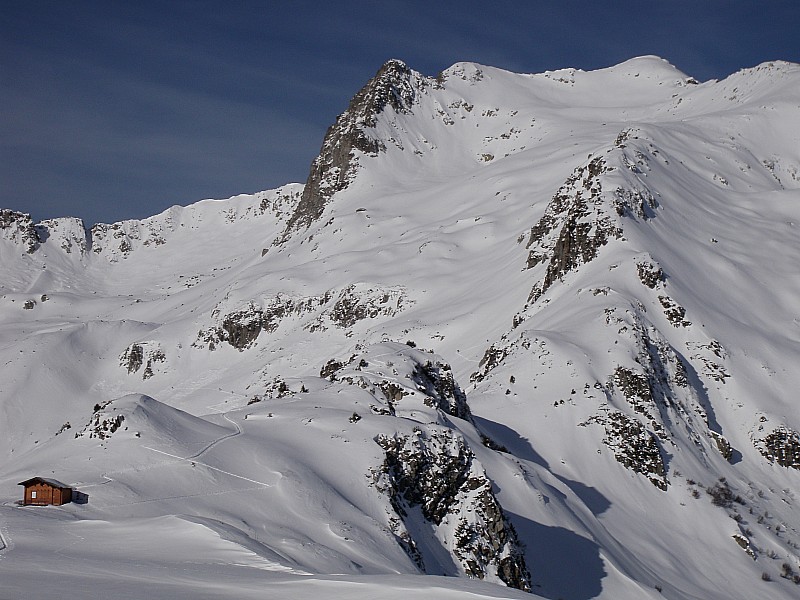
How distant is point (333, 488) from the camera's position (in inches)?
794

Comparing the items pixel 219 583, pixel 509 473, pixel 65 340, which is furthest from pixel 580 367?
pixel 65 340

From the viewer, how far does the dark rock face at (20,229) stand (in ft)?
452

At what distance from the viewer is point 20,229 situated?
5492 inches

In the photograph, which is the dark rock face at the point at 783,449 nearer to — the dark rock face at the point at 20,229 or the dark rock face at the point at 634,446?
the dark rock face at the point at 634,446

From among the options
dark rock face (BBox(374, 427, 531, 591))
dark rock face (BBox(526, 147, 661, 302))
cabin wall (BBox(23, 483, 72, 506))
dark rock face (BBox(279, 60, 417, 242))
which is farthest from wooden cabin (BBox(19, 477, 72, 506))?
dark rock face (BBox(279, 60, 417, 242))

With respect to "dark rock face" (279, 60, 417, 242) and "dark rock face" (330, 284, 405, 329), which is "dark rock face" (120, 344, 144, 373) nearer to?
"dark rock face" (330, 284, 405, 329)

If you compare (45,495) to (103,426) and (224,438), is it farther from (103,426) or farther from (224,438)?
(224,438)

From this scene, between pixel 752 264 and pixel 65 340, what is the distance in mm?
65824

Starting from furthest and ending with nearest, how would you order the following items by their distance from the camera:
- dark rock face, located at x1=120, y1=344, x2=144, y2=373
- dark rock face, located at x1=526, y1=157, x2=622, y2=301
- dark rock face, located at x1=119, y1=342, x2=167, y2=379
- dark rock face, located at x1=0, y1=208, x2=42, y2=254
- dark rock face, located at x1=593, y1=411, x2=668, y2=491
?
1. dark rock face, located at x1=0, y1=208, x2=42, y2=254
2. dark rock face, located at x1=120, y1=344, x2=144, y2=373
3. dark rock face, located at x1=119, y1=342, x2=167, y2=379
4. dark rock face, located at x1=526, y1=157, x2=622, y2=301
5. dark rock face, located at x1=593, y1=411, x2=668, y2=491

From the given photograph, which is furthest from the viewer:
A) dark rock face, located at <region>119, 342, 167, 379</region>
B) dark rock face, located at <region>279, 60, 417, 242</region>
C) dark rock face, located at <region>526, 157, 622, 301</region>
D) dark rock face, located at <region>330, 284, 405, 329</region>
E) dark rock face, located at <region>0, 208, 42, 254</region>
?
dark rock face, located at <region>0, 208, 42, 254</region>

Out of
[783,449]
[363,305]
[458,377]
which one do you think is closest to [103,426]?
[458,377]

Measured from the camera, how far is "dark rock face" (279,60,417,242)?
4257 inches

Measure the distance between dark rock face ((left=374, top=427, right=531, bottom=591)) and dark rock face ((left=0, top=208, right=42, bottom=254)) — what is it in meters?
131

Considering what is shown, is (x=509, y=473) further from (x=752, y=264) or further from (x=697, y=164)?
(x=697, y=164)
